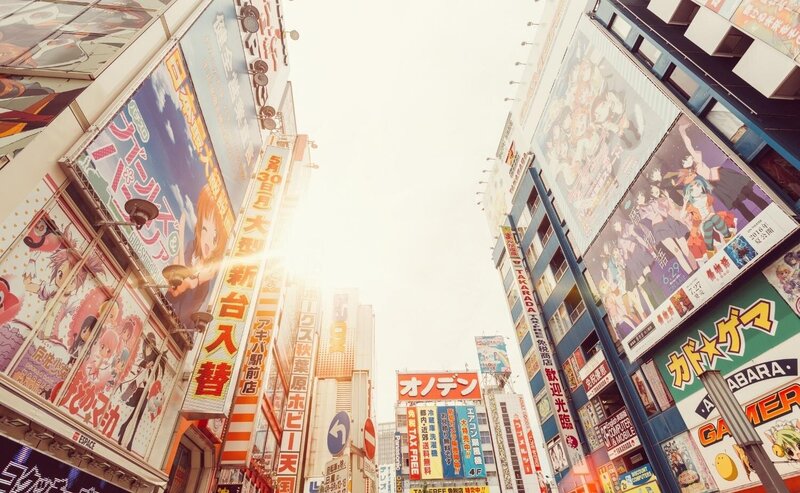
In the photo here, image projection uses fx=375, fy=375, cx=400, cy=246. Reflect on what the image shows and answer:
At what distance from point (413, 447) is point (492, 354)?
28042mm

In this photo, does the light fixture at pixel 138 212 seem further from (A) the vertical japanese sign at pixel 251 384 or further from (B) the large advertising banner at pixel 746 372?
(B) the large advertising banner at pixel 746 372

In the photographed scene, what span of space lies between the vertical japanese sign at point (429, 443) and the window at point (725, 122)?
199 ft

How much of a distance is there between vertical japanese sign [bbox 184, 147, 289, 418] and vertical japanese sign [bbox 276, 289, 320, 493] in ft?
49.3

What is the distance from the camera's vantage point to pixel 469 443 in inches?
2530

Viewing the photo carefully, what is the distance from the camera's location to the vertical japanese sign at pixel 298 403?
77.3ft

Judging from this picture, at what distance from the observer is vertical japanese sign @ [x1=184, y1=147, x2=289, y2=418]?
10.9 meters

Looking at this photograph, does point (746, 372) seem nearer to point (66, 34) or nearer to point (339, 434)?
point (339, 434)

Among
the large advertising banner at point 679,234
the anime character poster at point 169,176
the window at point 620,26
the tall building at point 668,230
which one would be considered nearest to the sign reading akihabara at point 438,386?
the tall building at point 668,230

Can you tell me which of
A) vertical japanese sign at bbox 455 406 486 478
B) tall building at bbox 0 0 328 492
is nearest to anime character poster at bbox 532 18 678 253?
tall building at bbox 0 0 328 492

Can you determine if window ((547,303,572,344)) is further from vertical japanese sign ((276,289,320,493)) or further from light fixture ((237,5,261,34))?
light fixture ((237,5,261,34))

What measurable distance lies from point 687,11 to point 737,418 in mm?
19889

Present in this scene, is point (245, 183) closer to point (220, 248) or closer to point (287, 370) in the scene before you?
point (220, 248)

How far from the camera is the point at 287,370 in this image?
29.2m

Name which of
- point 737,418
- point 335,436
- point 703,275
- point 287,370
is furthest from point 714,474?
point 287,370
